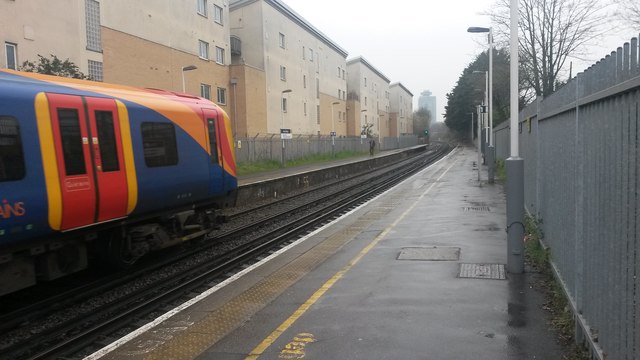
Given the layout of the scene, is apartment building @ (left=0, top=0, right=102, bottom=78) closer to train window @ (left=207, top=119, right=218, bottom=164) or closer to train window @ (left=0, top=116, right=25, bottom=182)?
train window @ (left=207, top=119, right=218, bottom=164)

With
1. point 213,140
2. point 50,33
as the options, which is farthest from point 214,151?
point 50,33

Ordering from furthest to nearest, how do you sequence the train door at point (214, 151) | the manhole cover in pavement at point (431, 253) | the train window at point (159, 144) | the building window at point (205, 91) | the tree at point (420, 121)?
the tree at point (420, 121) → the building window at point (205, 91) → the train door at point (214, 151) → the manhole cover in pavement at point (431, 253) → the train window at point (159, 144)

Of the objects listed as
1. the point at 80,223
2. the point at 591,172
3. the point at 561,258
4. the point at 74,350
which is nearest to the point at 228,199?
Result: the point at 80,223

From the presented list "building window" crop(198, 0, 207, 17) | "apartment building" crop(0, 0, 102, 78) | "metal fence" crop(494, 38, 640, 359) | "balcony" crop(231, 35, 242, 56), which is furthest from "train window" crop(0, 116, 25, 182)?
"balcony" crop(231, 35, 242, 56)

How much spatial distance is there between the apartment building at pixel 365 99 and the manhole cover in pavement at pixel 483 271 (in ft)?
229

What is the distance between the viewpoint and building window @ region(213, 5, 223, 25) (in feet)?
125

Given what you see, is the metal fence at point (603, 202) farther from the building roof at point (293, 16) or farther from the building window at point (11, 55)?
the building roof at point (293, 16)

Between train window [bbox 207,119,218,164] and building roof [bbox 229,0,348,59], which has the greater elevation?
building roof [bbox 229,0,348,59]

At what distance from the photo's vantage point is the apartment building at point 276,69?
136ft

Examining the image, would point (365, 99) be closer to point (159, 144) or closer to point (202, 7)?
point (202, 7)

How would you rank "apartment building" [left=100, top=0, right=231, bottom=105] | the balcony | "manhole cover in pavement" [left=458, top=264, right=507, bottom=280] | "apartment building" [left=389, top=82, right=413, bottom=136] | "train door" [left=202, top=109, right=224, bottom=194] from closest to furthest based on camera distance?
"manhole cover in pavement" [left=458, top=264, right=507, bottom=280], "train door" [left=202, top=109, right=224, bottom=194], "apartment building" [left=100, top=0, right=231, bottom=105], the balcony, "apartment building" [left=389, top=82, right=413, bottom=136]

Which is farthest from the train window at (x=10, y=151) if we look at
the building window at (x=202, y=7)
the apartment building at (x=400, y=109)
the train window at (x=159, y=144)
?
the apartment building at (x=400, y=109)

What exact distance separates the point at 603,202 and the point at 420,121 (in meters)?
140

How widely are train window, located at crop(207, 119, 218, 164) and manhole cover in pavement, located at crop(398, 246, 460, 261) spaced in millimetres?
4049
